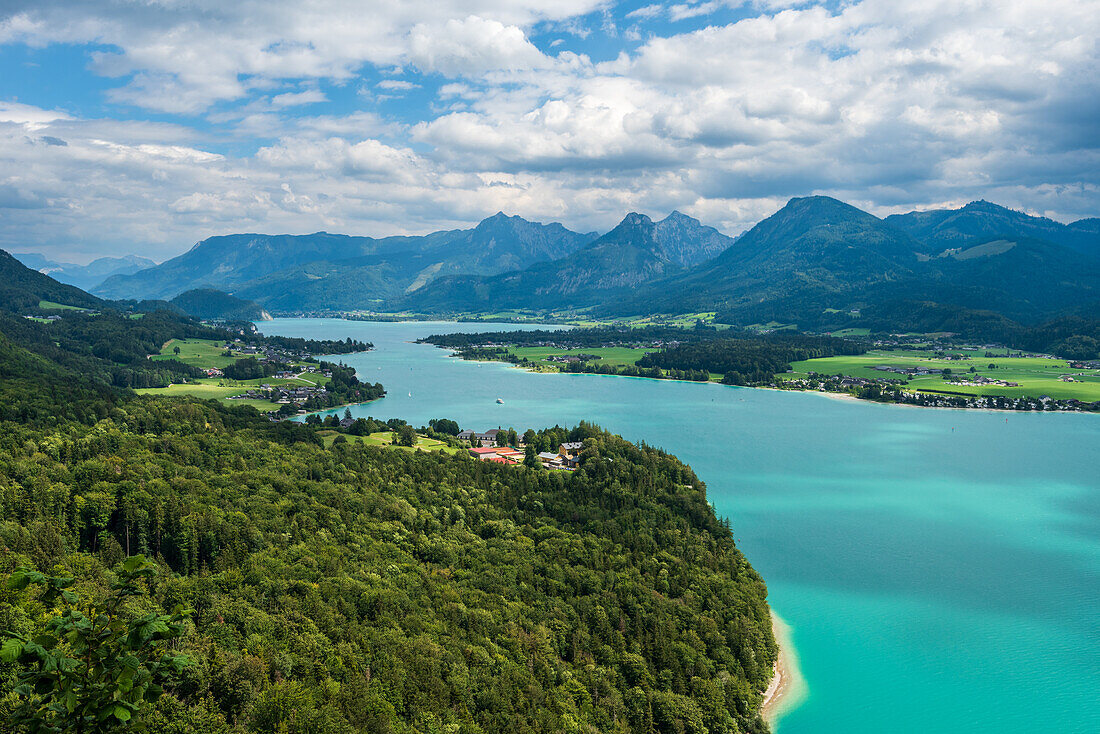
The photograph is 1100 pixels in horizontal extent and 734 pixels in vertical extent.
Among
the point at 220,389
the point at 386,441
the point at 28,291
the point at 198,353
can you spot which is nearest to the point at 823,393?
the point at 386,441

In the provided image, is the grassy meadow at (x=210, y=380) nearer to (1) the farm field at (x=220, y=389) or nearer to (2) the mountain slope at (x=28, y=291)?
(1) the farm field at (x=220, y=389)

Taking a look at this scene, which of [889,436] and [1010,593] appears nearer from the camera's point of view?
[1010,593]

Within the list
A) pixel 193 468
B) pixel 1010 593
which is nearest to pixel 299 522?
pixel 193 468

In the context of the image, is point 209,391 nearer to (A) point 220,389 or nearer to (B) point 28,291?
(A) point 220,389

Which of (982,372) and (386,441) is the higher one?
(982,372)

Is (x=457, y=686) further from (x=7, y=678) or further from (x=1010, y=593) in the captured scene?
(x=1010, y=593)

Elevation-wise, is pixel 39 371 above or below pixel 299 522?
above
